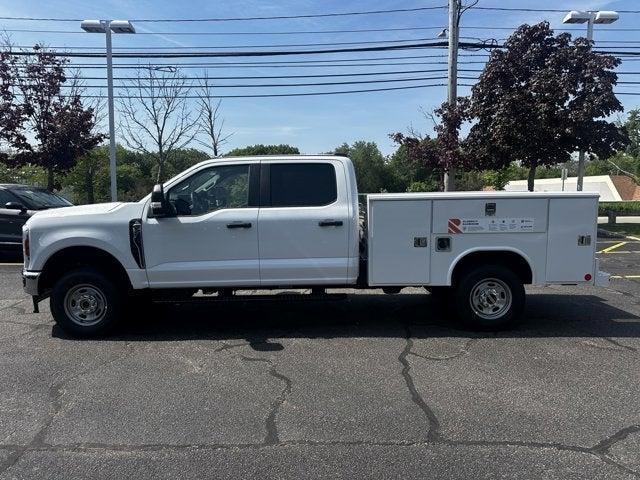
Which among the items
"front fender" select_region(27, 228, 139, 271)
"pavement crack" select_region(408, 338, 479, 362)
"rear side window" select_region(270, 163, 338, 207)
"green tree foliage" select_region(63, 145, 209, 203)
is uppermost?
"green tree foliage" select_region(63, 145, 209, 203)

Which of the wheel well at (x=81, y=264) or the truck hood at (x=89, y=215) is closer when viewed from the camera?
the truck hood at (x=89, y=215)

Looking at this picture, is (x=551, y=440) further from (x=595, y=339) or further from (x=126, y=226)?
(x=126, y=226)

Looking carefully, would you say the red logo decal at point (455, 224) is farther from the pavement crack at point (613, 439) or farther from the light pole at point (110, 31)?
the light pole at point (110, 31)

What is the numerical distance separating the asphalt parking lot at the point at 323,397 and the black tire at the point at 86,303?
20 cm

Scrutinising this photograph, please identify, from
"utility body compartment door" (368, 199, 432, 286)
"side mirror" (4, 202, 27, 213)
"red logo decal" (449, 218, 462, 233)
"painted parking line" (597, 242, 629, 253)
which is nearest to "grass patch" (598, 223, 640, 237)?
"painted parking line" (597, 242, 629, 253)

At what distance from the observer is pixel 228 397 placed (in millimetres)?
4637

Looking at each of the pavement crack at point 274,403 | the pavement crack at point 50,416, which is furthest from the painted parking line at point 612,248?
Result: the pavement crack at point 50,416

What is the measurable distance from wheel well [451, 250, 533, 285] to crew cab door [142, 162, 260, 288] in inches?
94.9

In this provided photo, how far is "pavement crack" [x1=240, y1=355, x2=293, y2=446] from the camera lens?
12.8 ft

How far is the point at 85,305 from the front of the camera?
20.9 feet

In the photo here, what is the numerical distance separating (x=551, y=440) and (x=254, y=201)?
3.93 metres

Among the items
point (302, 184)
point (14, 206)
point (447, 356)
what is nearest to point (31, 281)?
point (302, 184)

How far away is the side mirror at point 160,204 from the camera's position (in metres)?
5.98

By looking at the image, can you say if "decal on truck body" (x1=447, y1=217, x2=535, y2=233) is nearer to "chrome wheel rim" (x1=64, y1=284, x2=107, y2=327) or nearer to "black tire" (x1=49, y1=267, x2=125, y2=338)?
"black tire" (x1=49, y1=267, x2=125, y2=338)
